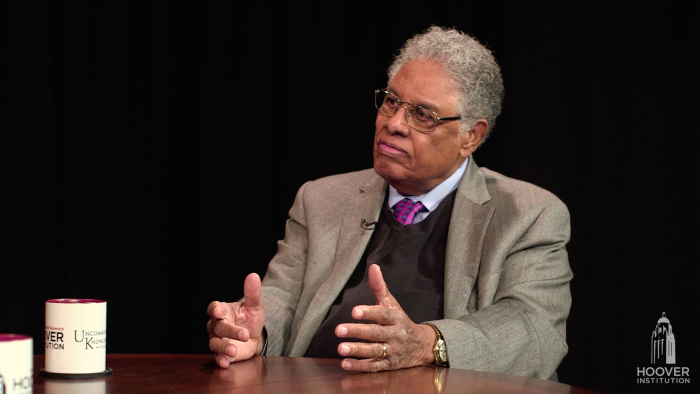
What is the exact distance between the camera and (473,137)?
2.31m

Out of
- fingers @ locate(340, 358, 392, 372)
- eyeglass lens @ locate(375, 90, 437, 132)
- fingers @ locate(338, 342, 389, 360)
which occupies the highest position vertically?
eyeglass lens @ locate(375, 90, 437, 132)

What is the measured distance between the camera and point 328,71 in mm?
2988

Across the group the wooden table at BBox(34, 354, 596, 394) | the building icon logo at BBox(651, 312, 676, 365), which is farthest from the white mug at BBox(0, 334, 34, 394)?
the building icon logo at BBox(651, 312, 676, 365)

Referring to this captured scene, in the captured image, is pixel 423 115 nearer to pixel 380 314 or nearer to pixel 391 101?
pixel 391 101

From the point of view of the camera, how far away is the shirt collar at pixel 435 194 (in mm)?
2240

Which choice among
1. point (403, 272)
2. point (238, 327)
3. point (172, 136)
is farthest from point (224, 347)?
point (172, 136)

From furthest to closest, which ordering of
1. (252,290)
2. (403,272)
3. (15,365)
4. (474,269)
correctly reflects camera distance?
(403,272), (474,269), (252,290), (15,365)

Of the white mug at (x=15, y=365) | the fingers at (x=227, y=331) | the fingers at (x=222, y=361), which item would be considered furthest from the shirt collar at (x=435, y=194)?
the white mug at (x=15, y=365)

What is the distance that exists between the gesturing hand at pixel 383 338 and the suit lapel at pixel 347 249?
555 millimetres

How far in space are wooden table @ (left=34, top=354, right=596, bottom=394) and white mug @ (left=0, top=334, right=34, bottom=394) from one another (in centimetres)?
23

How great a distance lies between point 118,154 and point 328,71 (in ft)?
3.06

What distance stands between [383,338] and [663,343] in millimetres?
1689

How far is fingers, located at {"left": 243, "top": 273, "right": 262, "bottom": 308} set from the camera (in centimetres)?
159

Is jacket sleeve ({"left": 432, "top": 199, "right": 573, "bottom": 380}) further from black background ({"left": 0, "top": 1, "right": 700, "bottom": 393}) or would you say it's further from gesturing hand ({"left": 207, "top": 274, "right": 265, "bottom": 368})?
black background ({"left": 0, "top": 1, "right": 700, "bottom": 393})
